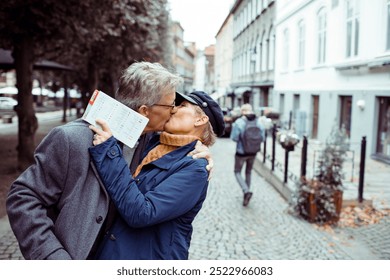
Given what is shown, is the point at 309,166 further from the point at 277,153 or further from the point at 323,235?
the point at 277,153

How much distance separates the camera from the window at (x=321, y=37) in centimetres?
490

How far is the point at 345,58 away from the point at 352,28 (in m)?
0.32

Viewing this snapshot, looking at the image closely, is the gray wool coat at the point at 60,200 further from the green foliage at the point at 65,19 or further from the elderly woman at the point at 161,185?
the green foliage at the point at 65,19

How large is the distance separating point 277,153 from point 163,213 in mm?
7889

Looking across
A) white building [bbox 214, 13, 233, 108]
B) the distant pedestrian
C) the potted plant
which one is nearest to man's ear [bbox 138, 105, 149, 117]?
white building [bbox 214, 13, 233, 108]

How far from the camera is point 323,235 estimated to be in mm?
4398

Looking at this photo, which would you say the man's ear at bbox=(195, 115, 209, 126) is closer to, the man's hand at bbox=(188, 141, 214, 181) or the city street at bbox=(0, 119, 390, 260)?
the man's hand at bbox=(188, 141, 214, 181)

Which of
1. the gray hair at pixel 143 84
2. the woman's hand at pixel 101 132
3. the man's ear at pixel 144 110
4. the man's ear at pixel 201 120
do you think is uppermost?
the gray hair at pixel 143 84

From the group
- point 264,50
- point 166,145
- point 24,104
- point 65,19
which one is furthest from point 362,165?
point 24,104

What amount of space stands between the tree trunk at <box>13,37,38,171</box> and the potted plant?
462cm

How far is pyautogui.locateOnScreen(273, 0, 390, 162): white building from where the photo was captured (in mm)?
3791

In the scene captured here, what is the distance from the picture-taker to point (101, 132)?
139 cm

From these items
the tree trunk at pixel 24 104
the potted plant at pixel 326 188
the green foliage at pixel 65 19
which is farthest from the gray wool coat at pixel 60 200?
the tree trunk at pixel 24 104

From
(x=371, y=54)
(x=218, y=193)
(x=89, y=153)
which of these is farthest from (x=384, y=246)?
(x=218, y=193)
